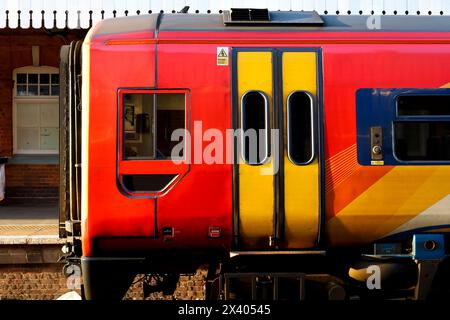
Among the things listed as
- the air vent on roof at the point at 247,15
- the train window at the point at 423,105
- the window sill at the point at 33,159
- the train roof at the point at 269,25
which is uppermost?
the air vent on roof at the point at 247,15

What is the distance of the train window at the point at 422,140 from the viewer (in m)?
5.29

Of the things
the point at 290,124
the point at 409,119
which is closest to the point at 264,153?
the point at 290,124

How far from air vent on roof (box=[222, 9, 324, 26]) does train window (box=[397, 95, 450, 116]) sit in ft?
3.64

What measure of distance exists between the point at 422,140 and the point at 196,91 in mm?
2171

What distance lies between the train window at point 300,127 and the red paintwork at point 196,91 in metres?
0.17

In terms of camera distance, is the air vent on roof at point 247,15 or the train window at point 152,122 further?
the air vent on roof at point 247,15

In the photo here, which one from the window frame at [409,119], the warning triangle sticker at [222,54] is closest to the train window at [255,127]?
the warning triangle sticker at [222,54]

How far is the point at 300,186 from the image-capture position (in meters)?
5.22

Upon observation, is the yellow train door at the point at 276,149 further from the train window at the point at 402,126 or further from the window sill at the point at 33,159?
the window sill at the point at 33,159

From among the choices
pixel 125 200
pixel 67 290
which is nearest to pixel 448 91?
pixel 125 200

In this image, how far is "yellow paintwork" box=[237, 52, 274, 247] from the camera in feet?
17.1

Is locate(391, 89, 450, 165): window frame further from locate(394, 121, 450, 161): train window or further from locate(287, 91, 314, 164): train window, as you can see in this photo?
locate(287, 91, 314, 164): train window

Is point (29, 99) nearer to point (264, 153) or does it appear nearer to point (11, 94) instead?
point (11, 94)

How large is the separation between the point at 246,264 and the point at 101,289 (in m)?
1.40
